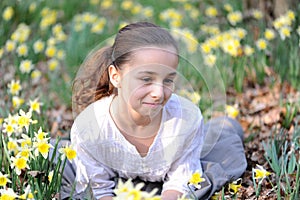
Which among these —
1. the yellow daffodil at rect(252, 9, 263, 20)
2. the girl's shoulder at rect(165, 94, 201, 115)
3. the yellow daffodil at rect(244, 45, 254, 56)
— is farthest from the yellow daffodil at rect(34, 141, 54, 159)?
the yellow daffodil at rect(252, 9, 263, 20)

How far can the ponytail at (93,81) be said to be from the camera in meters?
2.44

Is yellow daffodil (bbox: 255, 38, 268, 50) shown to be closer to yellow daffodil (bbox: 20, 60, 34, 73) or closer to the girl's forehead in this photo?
yellow daffodil (bbox: 20, 60, 34, 73)

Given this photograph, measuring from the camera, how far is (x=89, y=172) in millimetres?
2506

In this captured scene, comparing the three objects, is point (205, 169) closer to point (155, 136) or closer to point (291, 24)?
point (155, 136)

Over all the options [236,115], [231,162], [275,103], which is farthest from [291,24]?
[231,162]

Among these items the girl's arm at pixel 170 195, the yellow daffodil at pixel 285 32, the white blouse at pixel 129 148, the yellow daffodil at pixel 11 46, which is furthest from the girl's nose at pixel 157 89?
the yellow daffodil at pixel 11 46

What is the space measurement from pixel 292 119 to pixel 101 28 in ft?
6.79

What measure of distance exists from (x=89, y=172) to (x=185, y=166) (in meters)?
0.43

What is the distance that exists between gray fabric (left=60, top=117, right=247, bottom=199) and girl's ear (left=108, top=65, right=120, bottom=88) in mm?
510

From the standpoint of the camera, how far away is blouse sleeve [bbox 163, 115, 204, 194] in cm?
250

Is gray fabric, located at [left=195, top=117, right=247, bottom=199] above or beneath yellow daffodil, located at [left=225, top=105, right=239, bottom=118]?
beneath

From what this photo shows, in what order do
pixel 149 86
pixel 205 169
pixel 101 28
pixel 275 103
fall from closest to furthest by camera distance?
1. pixel 149 86
2. pixel 205 169
3. pixel 275 103
4. pixel 101 28

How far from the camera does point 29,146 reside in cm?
229

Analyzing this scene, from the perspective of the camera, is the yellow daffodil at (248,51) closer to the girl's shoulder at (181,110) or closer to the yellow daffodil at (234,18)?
the yellow daffodil at (234,18)
